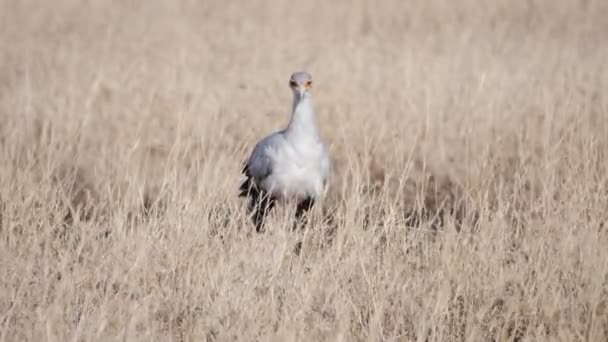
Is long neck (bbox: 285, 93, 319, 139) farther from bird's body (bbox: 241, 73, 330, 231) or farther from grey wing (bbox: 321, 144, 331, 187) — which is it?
grey wing (bbox: 321, 144, 331, 187)

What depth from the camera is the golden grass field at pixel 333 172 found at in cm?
394

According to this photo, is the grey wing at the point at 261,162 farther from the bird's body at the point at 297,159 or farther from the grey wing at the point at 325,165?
the grey wing at the point at 325,165

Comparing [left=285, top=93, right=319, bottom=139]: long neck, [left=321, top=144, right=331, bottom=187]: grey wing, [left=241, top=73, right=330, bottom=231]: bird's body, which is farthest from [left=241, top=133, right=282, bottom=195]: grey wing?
[left=321, top=144, right=331, bottom=187]: grey wing

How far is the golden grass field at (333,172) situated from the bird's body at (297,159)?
0.69 feet

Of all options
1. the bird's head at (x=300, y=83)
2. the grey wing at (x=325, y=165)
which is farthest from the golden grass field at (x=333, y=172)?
the bird's head at (x=300, y=83)

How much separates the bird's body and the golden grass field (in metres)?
0.21

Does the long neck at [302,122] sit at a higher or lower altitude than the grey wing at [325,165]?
higher

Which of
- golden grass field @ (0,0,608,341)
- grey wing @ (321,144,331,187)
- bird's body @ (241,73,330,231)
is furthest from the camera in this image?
grey wing @ (321,144,331,187)

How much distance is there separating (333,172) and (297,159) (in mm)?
1919

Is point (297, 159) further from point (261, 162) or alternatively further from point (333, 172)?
point (333, 172)

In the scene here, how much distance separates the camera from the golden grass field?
155 inches

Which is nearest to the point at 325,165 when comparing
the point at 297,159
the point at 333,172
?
the point at 297,159

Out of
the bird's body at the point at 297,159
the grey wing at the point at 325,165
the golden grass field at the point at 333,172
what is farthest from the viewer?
the grey wing at the point at 325,165

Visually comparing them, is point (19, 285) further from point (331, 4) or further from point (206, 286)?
point (331, 4)
